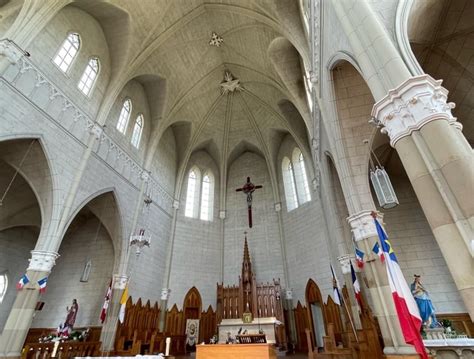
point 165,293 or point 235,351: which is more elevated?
point 165,293

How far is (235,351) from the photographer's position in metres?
4.98

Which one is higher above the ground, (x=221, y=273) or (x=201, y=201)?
(x=201, y=201)

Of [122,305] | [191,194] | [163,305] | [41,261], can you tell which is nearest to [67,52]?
Answer: [41,261]

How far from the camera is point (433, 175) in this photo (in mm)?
3564

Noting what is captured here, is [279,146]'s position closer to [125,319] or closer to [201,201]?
[201,201]

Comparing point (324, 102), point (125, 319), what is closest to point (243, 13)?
point (324, 102)

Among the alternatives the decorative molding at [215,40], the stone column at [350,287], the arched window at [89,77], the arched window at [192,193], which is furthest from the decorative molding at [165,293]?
the decorative molding at [215,40]

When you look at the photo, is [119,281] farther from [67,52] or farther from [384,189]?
[384,189]

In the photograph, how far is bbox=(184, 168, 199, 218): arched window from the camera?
1794cm

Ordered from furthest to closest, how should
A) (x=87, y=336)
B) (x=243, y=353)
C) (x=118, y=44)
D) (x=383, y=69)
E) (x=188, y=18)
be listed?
(x=188, y=18), (x=118, y=44), (x=87, y=336), (x=243, y=353), (x=383, y=69)

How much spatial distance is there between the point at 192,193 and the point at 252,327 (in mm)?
9540

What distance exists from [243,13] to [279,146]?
879 centimetres

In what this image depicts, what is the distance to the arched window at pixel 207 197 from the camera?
1853cm

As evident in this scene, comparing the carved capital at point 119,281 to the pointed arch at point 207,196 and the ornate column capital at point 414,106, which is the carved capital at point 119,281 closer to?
the pointed arch at point 207,196
